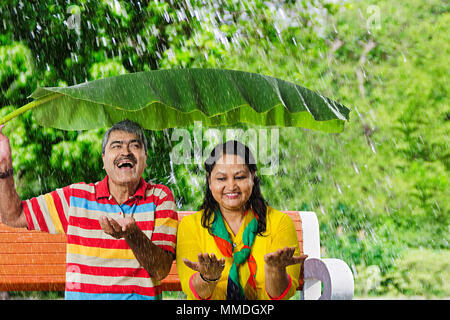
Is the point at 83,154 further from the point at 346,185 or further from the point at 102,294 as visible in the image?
the point at 346,185

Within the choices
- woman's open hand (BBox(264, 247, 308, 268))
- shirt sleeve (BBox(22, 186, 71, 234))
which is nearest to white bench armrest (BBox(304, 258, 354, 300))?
woman's open hand (BBox(264, 247, 308, 268))

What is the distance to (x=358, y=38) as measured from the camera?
36.8 ft

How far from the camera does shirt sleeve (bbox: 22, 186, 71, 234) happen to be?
255cm

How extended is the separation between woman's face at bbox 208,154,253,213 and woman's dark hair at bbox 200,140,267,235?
3cm

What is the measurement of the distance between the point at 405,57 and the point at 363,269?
405 centimetres

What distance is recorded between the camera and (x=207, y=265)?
2146 millimetres

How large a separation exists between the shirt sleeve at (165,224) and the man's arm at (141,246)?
0.05 meters

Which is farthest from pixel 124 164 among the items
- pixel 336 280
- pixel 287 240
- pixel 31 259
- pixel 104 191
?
pixel 31 259

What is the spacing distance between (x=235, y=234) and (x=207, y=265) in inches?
18.3

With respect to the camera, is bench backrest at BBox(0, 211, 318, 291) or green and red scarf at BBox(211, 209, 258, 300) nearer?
green and red scarf at BBox(211, 209, 258, 300)

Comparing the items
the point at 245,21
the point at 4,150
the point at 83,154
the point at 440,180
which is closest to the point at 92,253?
the point at 4,150

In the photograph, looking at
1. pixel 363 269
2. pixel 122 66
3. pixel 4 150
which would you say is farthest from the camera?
pixel 363 269

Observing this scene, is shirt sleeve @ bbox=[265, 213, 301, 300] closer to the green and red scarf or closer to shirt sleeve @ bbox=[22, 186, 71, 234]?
the green and red scarf

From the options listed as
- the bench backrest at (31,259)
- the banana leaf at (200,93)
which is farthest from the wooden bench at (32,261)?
the banana leaf at (200,93)
